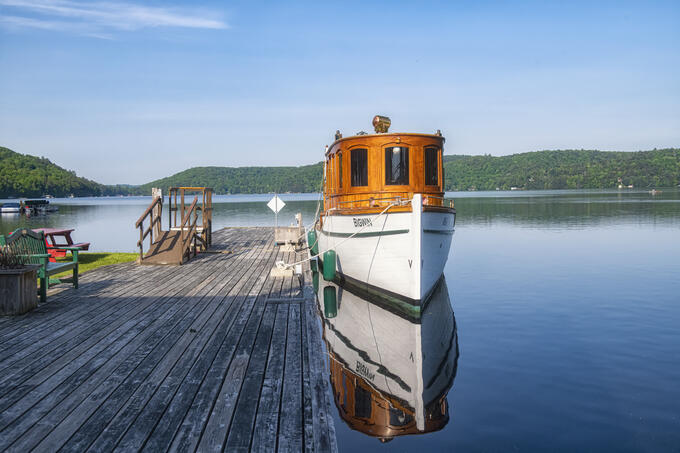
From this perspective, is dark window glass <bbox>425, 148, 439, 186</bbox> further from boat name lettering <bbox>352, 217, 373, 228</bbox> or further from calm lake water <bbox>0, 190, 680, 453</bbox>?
calm lake water <bbox>0, 190, 680, 453</bbox>

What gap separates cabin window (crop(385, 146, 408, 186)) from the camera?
37.8 feet

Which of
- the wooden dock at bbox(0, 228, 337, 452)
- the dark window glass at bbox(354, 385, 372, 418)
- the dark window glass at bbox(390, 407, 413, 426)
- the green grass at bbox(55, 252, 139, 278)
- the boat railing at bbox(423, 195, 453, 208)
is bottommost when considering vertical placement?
the dark window glass at bbox(390, 407, 413, 426)

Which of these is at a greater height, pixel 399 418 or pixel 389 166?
pixel 389 166

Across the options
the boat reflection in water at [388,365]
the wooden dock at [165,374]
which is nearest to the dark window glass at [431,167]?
the boat reflection in water at [388,365]

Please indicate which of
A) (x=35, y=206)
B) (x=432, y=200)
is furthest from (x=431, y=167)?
(x=35, y=206)

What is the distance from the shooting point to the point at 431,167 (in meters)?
11.9

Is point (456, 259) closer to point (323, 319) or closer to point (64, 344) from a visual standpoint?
point (323, 319)

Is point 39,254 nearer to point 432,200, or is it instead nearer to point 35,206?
point 432,200

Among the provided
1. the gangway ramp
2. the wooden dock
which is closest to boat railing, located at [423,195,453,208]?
the wooden dock

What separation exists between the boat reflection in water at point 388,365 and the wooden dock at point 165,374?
69cm

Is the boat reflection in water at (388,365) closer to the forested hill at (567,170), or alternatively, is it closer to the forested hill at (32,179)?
the forested hill at (32,179)

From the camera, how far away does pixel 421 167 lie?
457 inches

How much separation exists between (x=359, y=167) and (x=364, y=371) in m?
5.98

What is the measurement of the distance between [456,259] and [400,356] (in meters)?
14.4
